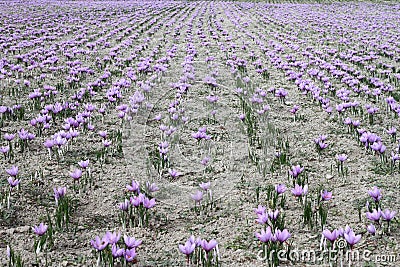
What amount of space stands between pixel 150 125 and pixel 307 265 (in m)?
4.31

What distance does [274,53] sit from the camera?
13047 mm

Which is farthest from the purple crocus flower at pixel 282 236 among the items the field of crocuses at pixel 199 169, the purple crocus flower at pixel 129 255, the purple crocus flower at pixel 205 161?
the purple crocus flower at pixel 205 161

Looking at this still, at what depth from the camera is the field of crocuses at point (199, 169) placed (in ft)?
11.4

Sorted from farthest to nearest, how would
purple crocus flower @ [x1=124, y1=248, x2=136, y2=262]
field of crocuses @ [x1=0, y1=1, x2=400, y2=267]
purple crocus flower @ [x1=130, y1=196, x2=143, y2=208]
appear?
purple crocus flower @ [x1=130, y1=196, x2=143, y2=208] < field of crocuses @ [x1=0, y1=1, x2=400, y2=267] < purple crocus flower @ [x1=124, y1=248, x2=136, y2=262]

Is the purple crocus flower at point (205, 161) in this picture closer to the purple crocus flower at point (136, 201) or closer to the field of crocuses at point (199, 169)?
the field of crocuses at point (199, 169)

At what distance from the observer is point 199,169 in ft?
17.5

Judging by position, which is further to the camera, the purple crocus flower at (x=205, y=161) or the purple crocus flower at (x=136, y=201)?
the purple crocus flower at (x=205, y=161)

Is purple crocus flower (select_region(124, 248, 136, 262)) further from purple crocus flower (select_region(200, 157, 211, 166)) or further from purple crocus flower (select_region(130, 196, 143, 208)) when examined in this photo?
purple crocus flower (select_region(200, 157, 211, 166))

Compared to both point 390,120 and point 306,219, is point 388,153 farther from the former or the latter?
point 306,219

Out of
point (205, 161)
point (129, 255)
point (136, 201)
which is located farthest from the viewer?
point (205, 161)

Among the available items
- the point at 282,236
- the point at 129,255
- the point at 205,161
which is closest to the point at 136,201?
the point at 129,255

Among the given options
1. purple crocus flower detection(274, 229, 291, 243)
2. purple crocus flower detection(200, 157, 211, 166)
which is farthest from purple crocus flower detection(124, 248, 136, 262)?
purple crocus flower detection(200, 157, 211, 166)

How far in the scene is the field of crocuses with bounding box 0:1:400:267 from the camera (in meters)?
3.46

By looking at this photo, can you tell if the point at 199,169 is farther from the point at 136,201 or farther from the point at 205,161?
the point at 136,201
